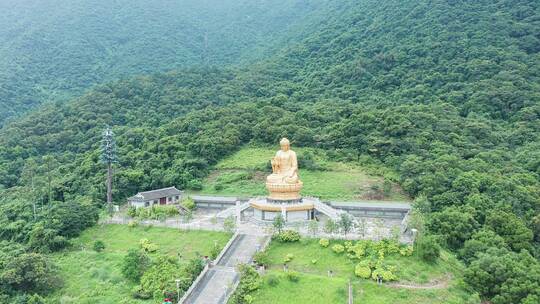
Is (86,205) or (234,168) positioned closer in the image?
(86,205)

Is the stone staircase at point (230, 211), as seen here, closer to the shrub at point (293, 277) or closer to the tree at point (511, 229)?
the shrub at point (293, 277)

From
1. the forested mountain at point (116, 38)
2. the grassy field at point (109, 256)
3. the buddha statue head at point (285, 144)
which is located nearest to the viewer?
the grassy field at point (109, 256)

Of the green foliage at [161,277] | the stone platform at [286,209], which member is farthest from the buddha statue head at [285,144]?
the green foliage at [161,277]

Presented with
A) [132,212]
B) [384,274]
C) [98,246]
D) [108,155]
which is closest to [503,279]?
[384,274]

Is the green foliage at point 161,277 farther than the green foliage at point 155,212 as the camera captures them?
No

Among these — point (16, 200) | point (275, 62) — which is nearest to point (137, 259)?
point (16, 200)

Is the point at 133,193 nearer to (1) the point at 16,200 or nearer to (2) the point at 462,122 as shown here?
(1) the point at 16,200

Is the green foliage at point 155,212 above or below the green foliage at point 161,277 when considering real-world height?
above
